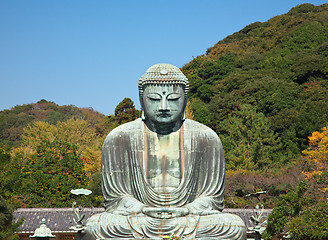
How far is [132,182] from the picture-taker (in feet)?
35.2

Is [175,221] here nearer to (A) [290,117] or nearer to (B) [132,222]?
(B) [132,222]

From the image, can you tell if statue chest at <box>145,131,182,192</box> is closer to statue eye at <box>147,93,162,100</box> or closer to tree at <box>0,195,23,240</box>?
statue eye at <box>147,93,162,100</box>

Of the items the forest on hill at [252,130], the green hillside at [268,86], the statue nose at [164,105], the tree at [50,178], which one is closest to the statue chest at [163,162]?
the statue nose at [164,105]

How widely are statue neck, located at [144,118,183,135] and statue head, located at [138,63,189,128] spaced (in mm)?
160

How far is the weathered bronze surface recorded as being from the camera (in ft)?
34.3

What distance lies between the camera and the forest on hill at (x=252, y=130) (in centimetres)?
2027

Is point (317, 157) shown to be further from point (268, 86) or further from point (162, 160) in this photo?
point (162, 160)

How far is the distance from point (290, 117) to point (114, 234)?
1220 inches

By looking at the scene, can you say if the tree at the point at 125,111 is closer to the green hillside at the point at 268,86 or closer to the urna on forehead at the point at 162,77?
the green hillside at the point at 268,86

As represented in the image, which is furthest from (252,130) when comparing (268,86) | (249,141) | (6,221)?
(6,221)

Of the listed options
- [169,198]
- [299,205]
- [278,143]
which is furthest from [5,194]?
[278,143]

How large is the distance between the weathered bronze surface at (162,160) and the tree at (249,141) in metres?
23.0

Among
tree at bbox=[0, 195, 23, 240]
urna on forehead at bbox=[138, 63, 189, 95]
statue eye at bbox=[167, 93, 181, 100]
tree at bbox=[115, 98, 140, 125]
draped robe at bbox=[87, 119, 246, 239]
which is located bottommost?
tree at bbox=[0, 195, 23, 240]

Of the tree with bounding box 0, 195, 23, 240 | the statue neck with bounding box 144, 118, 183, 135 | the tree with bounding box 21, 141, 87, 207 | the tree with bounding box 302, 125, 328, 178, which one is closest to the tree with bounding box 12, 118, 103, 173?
the tree with bounding box 21, 141, 87, 207
